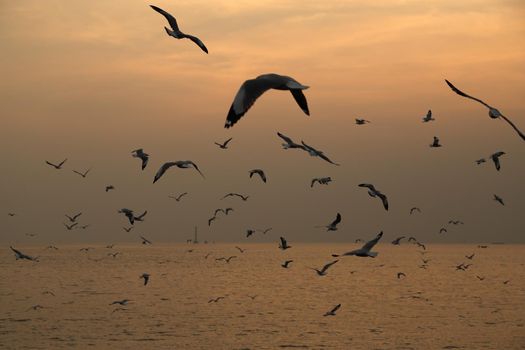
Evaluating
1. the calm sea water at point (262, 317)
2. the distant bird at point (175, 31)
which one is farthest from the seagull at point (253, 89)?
the calm sea water at point (262, 317)

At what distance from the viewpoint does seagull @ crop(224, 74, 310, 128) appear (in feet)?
60.0

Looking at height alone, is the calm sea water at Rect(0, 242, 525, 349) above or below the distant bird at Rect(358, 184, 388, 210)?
below

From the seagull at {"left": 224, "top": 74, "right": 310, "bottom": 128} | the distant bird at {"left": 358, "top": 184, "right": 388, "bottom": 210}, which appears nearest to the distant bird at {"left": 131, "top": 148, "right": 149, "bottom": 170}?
the distant bird at {"left": 358, "top": 184, "right": 388, "bottom": 210}

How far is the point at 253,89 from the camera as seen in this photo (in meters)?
18.9

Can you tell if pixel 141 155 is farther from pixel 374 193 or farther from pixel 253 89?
pixel 253 89

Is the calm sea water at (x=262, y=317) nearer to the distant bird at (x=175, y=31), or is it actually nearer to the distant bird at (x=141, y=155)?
the distant bird at (x=141, y=155)

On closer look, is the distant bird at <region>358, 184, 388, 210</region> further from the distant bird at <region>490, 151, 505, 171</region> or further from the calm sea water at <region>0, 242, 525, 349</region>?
the calm sea water at <region>0, 242, 525, 349</region>

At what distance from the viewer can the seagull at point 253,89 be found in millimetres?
18297

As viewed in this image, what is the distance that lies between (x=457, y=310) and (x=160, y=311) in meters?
26.0

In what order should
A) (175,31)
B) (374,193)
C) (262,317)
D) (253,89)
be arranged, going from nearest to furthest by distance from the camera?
(253,89)
(175,31)
(374,193)
(262,317)

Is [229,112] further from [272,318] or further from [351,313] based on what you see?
[351,313]

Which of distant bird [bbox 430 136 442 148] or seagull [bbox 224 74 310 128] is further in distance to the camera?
distant bird [bbox 430 136 442 148]

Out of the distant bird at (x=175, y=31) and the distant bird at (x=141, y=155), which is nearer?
the distant bird at (x=175, y=31)

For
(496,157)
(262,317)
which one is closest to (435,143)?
(496,157)
